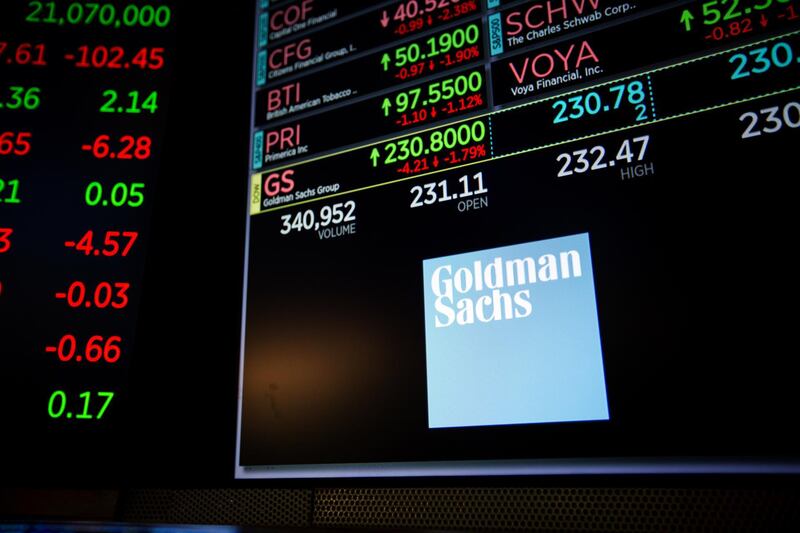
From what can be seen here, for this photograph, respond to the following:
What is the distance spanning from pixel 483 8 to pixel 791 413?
55.9 inches

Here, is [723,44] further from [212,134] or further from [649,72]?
[212,134]

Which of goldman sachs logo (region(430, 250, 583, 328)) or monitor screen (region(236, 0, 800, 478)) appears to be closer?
monitor screen (region(236, 0, 800, 478))

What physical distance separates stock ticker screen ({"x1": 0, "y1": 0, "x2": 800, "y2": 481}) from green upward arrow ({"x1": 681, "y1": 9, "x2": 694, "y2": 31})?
0.06 ft

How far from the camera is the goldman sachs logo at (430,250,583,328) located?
5.37 ft

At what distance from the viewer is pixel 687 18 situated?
5.45 feet

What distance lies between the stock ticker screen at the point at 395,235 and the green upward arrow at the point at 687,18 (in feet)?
Answer: 0.06

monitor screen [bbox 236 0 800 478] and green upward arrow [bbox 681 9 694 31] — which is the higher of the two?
green upward arrow [bbox 681 9 694 31]

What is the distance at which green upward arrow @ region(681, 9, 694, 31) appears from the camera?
65.1 inches

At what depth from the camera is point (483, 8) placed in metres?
1.96

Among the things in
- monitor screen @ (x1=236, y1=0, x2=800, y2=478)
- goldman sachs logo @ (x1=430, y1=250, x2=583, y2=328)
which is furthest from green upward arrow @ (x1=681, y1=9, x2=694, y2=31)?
goldman sachs logo @ (x1=430, y1=250, x2=583, y2=328)

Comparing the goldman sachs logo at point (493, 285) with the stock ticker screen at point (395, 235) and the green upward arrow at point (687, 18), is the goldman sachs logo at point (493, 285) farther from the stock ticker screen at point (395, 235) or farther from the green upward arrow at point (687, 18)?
the green upward arrow at point (687, 18)

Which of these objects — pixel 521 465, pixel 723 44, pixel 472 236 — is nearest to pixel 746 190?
pixel 723 44

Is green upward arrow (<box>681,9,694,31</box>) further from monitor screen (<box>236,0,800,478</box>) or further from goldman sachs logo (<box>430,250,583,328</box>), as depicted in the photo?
goldman sachs logo (<box>430,250,583,328</box>)

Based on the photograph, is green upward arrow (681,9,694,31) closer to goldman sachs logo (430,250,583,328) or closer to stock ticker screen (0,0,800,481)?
stock ticker screen (0,0,800,481)
